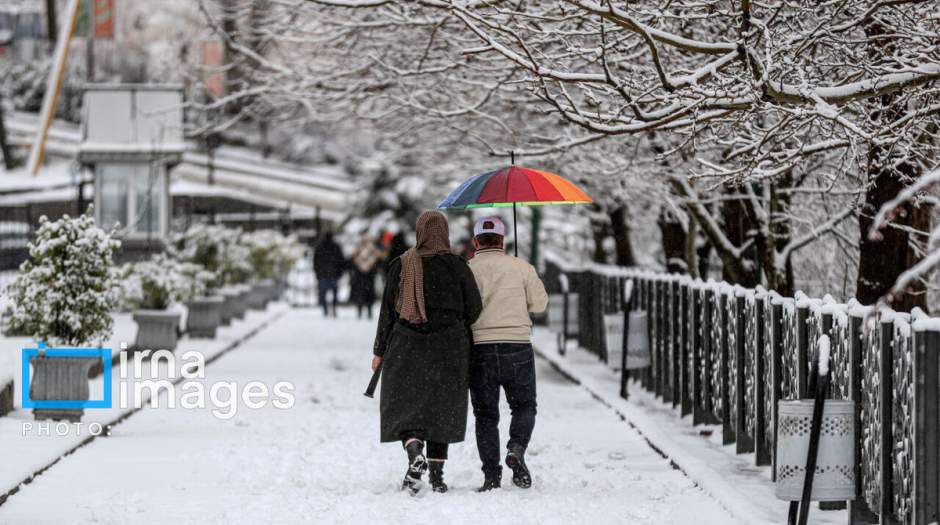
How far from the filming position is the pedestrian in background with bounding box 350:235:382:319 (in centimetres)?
3694

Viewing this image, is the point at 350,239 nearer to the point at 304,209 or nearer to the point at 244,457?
the point at 304,209

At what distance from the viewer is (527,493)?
10648 mm

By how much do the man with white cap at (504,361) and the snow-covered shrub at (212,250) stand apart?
1689 centimetres

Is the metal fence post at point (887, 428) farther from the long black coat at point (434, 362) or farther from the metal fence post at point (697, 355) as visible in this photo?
the metal fence post at point (697, 355)

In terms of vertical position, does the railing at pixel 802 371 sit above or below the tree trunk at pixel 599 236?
below

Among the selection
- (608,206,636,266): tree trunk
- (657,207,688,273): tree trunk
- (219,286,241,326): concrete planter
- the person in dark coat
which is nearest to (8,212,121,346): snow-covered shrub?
(657,207,688,273): tree trunk

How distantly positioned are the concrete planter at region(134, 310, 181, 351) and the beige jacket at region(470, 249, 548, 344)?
42.0 feet

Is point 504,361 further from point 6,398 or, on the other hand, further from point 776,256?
point 776,256

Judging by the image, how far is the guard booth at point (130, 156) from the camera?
107ft

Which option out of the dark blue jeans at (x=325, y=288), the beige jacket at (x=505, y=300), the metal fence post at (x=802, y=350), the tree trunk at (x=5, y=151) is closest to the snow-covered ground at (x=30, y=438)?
the beige jacket at (x=505, y=300)

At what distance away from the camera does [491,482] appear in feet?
35.2

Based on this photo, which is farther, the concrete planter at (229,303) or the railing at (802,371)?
the concrete planter at (229,303)

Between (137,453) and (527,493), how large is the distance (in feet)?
12.4


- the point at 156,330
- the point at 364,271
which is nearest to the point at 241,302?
the point at 364,271
